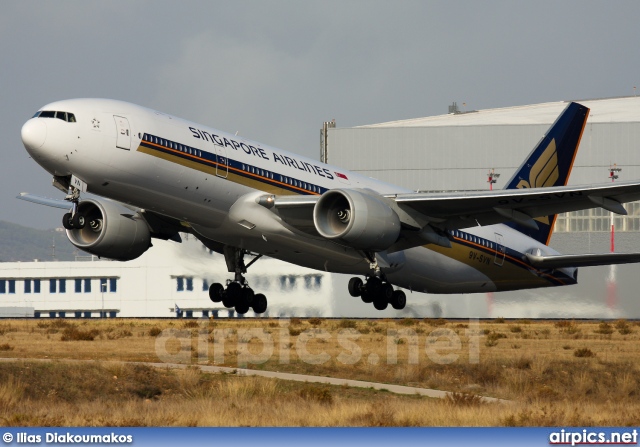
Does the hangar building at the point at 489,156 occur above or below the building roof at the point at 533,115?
below

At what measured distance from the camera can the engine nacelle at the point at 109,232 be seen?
3556cm

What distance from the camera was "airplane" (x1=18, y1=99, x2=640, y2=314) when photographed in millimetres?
29750

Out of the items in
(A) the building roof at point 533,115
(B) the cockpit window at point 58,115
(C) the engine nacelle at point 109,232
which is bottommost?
(C) the engine nacelle at point 109,232

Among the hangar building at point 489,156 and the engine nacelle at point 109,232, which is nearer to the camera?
the engine nacelle at point 109,232

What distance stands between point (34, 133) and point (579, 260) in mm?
22913

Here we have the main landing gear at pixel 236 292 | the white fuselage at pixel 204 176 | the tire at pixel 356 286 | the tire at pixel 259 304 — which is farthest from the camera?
the tire at pixel 259 304

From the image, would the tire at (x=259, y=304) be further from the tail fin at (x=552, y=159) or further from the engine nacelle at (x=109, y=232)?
the tail fin at (x=552, y=159)

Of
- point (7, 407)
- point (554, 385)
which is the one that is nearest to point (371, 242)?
point (554, 385)

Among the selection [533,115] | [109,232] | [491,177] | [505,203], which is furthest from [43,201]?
[533,115]

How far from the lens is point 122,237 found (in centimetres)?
3575

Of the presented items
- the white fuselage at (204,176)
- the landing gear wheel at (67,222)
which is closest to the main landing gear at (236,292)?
the white fuselage at (204,176)

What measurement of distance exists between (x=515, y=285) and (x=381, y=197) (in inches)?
453

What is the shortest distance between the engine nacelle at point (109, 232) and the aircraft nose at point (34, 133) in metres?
6.24

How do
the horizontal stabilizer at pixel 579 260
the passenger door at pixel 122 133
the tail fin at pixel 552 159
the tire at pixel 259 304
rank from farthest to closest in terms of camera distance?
the tail fin at pixel 552 159, the horizontal stabilizer at pixel 579 260, the tire at pixel 259 304, the passenger door at pixel 122 133
